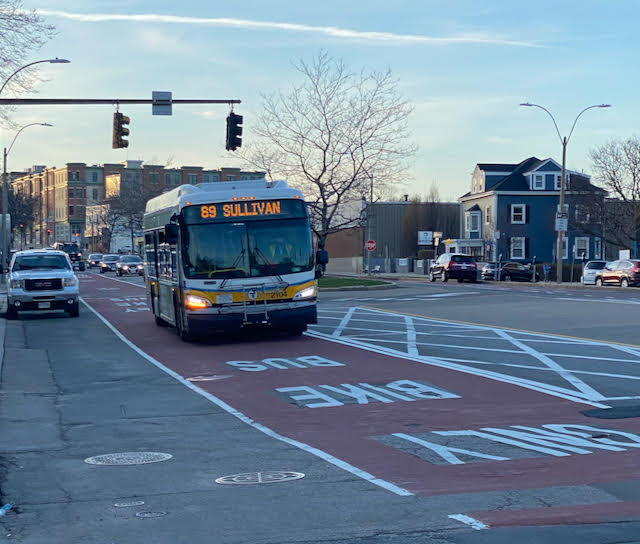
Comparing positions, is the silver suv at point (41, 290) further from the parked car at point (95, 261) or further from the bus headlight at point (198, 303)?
the parked car at point (95, 261)

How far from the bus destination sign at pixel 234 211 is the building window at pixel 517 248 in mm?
62271

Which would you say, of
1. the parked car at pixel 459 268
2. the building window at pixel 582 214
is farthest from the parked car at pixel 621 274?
the building window at pixel 582 214

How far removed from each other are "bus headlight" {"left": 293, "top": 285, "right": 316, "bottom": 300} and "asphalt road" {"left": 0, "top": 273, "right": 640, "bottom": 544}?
1155 millimetres

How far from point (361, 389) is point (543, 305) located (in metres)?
18.2

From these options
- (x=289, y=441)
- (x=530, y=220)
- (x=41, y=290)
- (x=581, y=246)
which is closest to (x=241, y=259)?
(x=289, y=441)

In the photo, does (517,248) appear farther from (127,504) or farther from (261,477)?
(127,504)

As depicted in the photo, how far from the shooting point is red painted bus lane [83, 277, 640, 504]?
810cm

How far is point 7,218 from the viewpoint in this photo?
2095 inches

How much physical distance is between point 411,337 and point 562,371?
20.6ft

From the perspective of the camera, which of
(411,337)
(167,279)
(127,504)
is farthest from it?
(167,279)

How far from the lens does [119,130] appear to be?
24.6 meters

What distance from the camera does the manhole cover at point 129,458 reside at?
873cm

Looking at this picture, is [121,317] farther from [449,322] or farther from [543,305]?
[543,305]

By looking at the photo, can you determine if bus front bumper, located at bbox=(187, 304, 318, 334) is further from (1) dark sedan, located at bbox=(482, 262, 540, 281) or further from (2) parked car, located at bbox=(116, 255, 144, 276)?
(2) parked car, located at bbox=(116, 255, 144, 276)
